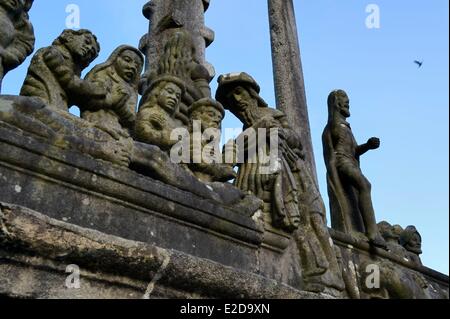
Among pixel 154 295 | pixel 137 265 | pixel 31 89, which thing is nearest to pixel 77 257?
pixel 137 265

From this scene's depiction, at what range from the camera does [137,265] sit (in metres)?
2.76

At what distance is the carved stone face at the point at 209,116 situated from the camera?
465 centimetres

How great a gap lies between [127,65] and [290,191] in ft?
5.61

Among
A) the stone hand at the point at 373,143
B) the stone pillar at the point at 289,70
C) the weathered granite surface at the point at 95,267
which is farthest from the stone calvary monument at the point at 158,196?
the stone pillar at the point at 289,70

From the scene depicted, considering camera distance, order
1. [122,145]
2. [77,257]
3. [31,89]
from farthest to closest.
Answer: [31,89]
[122,145]
[77,257]

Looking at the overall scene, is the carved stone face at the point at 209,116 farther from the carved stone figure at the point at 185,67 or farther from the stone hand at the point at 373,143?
the stone hand at the point at 373,143

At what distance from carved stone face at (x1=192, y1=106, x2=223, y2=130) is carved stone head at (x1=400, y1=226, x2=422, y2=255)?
13.8 ft

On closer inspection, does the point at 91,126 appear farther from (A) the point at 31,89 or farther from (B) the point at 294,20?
(B) the point at 294,20

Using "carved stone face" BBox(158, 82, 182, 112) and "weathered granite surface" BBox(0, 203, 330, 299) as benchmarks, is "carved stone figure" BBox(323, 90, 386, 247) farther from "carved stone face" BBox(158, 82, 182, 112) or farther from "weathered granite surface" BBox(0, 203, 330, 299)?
"weathered granite surface" BBox(0, 203, 330, 299)

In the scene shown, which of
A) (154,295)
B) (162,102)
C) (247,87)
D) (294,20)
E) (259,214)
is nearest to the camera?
(154,295)

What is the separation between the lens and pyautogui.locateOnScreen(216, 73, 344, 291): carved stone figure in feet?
14.3

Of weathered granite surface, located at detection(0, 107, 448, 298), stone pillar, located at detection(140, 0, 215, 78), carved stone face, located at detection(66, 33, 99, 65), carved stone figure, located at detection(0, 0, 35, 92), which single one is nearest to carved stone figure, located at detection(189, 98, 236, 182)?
weathered granite surface, located at detection(0, 107, 448, 298)

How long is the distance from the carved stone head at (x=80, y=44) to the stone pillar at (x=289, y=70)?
5.22 m
